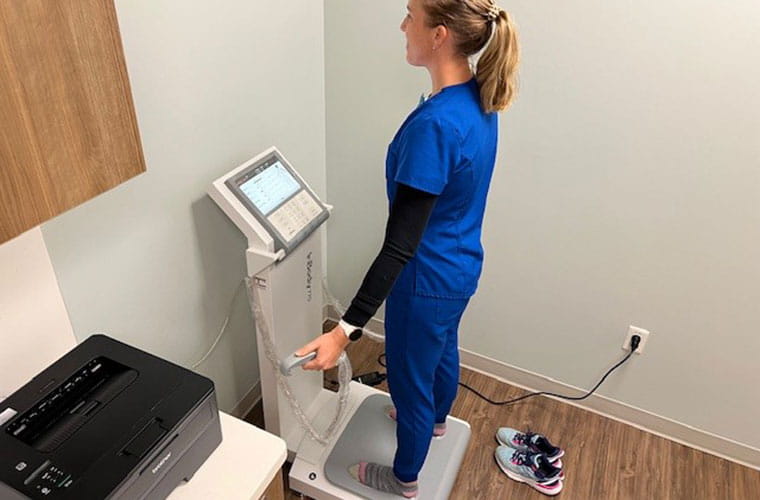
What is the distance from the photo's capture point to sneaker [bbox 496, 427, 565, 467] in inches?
74.5

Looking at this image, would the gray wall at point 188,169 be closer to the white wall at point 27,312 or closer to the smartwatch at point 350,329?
the white wall at point 27,312

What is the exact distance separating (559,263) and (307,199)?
0.88 metres

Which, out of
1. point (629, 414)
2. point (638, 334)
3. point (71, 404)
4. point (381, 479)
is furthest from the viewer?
point (629, 414)

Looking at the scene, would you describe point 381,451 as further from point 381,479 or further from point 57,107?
point 57,107

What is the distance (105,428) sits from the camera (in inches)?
37.0

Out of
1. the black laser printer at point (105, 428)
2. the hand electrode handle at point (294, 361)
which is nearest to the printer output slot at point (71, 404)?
the black laser printer at point (105, 428)

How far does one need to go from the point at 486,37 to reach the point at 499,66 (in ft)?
0.21

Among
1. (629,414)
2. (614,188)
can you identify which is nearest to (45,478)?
(614,188)

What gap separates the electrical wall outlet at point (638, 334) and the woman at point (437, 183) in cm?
79

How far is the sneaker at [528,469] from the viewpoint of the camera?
1807mm

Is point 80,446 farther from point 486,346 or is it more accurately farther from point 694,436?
point 694,436

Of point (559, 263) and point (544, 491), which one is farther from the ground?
point (559, 263)

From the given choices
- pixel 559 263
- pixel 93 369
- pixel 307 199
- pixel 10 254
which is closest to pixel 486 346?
pixel 559 263

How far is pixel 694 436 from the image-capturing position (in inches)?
77.8
